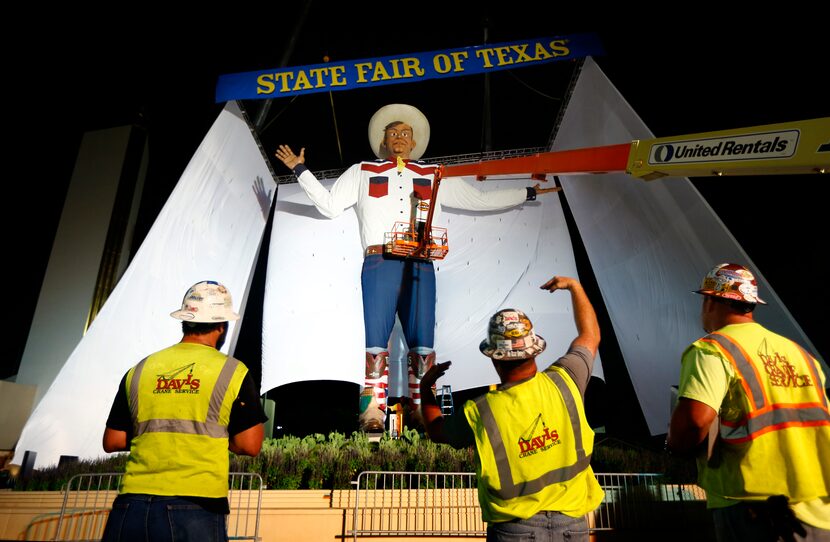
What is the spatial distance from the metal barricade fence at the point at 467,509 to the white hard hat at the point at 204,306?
2515 mm

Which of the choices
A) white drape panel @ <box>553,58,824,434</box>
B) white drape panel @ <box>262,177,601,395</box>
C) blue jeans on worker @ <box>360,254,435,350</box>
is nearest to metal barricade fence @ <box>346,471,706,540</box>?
white drape panel @ <box>553,58,824,434</box>

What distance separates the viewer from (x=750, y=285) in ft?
7.46

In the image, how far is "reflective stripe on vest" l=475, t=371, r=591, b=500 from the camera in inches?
75.3

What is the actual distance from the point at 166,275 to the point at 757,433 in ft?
17.9

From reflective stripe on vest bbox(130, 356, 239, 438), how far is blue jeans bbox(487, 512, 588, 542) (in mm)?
1042

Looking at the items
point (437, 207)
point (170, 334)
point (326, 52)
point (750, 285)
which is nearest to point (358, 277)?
point (437, 207)

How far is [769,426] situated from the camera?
77.0 inches

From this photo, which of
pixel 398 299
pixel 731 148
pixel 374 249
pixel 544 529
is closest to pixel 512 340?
pixel 544 529

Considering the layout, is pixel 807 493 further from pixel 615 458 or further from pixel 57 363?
pixel 57 363

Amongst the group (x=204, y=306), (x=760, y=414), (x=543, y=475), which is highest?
(x=204, y=306)

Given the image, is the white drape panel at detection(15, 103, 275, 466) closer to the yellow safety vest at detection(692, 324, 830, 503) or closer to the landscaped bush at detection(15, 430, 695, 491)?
the landscaped bush at detection(15, 430, 695, 491)

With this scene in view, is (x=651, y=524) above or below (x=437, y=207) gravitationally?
below

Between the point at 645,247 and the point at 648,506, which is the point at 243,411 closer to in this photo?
the point at 648,506

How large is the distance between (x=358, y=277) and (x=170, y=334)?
2.71 meters
